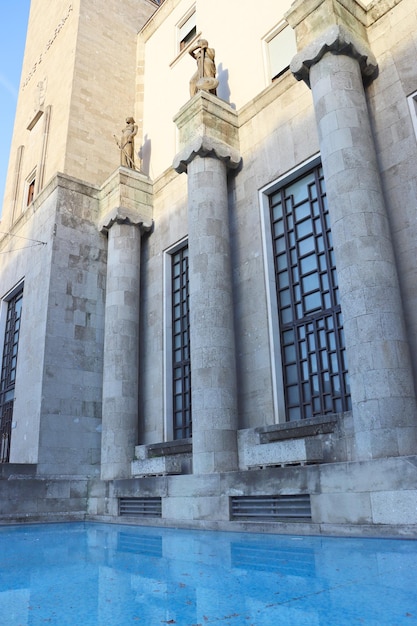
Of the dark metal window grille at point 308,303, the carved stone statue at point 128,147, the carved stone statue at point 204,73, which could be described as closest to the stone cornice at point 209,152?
the dark metal window grille at point 308,303

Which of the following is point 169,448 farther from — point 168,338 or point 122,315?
point 122,315

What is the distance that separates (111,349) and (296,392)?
6606 mm

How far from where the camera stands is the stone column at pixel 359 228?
8844 millimetres

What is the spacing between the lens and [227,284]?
13.4 meters

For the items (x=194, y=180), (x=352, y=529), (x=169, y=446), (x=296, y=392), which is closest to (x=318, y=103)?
(x=194, y=180)

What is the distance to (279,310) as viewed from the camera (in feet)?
43.2

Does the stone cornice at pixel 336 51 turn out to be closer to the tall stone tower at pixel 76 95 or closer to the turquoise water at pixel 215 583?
the turquoise water at pixel 215 583

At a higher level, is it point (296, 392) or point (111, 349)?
point (111, 349)

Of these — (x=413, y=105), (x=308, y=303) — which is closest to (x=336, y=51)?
(x=413, y=105)

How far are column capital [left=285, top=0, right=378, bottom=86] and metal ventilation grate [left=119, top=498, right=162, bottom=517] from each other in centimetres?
1098

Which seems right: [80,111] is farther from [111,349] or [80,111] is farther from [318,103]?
[318,103]

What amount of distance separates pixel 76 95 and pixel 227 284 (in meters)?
12.7

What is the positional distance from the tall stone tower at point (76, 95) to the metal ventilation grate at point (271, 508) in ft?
45.6

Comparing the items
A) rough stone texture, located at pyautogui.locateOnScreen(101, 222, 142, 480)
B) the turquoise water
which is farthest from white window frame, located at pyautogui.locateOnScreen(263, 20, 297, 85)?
the turquoise water
